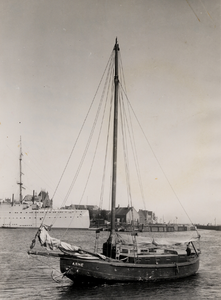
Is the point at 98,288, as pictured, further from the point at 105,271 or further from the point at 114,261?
the point at 114,261

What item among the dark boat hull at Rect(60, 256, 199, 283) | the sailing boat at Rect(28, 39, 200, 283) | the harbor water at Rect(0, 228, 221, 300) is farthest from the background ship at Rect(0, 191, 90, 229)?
the dark boat hull at Rect(60, 256, 199, 283)

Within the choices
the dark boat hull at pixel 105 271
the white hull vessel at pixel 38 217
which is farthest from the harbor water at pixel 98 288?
the white hull vessel at pixel 38 217

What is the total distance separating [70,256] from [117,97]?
8470 mm

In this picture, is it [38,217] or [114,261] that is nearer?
[114,261]

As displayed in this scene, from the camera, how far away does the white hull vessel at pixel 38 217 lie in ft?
229

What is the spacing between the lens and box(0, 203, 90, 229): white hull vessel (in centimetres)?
6981

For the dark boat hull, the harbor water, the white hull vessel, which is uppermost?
the dark boat hull

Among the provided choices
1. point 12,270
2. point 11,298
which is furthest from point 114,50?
point 12,270

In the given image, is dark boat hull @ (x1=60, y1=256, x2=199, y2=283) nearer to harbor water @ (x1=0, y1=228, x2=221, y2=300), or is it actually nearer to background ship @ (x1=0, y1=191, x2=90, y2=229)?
harbor water @ (x1=0, y1=228, x2=221, y2=300)

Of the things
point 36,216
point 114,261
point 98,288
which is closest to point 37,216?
point 36,216

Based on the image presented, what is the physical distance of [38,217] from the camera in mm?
72125

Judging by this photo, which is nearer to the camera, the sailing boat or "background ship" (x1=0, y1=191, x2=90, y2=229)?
the sailing boat

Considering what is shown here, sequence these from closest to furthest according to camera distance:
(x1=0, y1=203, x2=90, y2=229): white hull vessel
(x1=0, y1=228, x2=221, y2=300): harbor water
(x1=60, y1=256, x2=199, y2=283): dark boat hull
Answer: (x1=0, y1=228, x2=221, y2=300): harbor water, (x1=60, y1=256, x2=199, y2=283): dark boat hull, (x1=0, y1=203, x2=90, y2=229): white hull vessel

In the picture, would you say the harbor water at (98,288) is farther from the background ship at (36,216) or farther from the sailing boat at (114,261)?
the background ship at (36,216)
